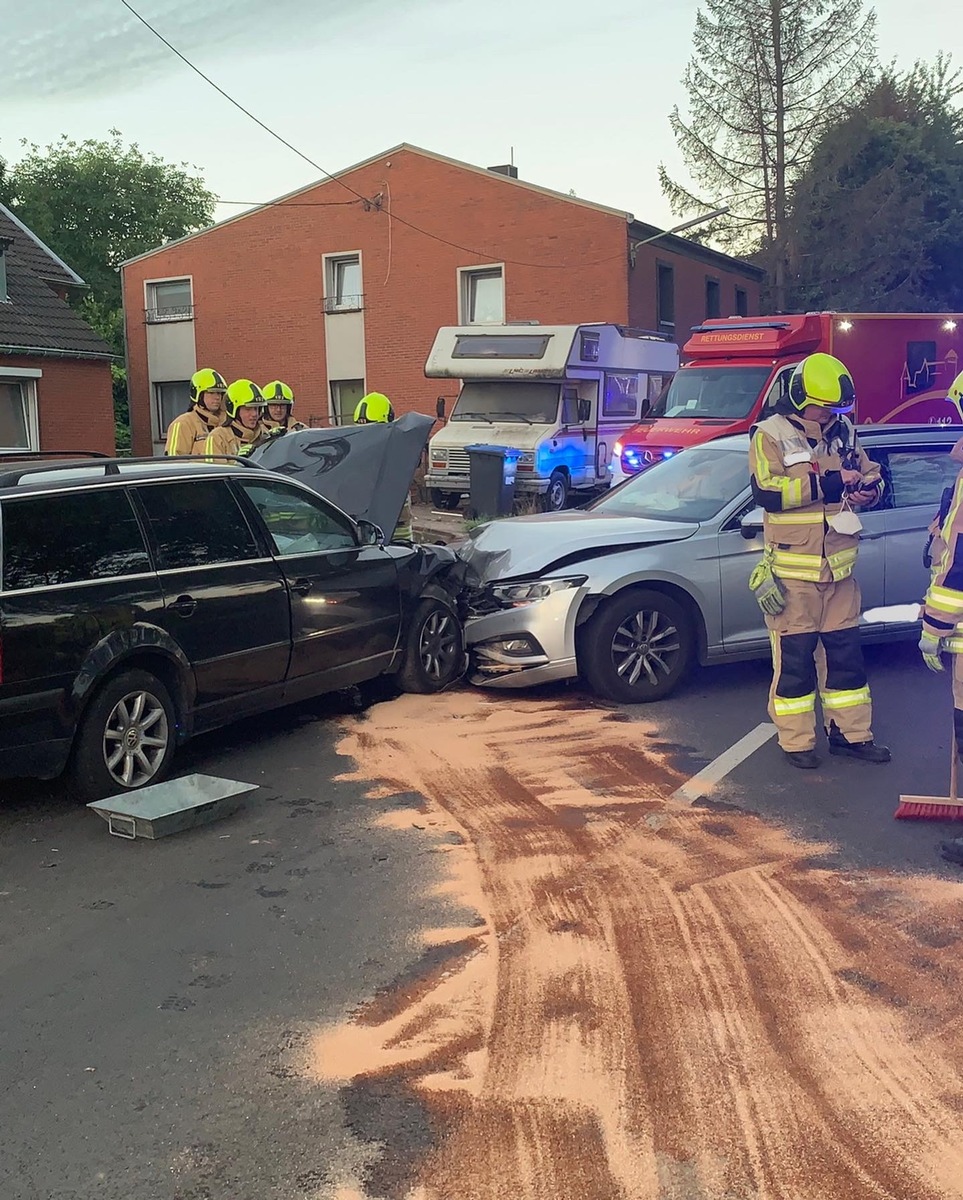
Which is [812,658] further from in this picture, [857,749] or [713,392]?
[713,392]

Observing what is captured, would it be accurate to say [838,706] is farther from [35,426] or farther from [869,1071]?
[35,426]

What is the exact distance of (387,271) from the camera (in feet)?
96.0

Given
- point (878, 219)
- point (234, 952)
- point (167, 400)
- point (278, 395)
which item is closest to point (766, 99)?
point (878, 219)

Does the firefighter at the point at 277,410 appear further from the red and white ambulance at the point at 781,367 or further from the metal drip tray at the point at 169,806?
the red and white ambulance at the point at 781,367

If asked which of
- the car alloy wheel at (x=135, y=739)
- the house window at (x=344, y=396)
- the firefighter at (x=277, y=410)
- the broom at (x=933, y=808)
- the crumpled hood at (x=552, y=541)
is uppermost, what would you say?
the house window at (x=344, y=396)

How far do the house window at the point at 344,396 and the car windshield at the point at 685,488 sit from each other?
22.6 metres

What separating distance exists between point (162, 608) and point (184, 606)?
14cm

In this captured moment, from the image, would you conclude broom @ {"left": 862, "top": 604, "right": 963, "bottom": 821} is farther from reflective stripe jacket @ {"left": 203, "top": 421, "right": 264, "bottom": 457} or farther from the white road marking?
reflective stripe jacket @ {"left": 203, "top": 421, "right": 264, "bottom": 457}

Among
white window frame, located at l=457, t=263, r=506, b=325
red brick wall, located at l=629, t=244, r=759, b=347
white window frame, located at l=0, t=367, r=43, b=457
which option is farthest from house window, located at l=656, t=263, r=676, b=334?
white window frame, located at l=0, t=367, r=43, b=457

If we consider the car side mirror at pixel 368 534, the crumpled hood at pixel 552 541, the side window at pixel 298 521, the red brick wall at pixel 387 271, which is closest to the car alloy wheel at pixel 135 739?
the side window at pixel 298 521

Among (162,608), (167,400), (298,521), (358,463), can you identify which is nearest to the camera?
(162,608)

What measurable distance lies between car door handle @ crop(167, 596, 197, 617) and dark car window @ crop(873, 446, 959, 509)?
15.7 feet

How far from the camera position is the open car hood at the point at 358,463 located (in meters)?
8.98

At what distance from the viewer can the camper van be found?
19500 millimetres
